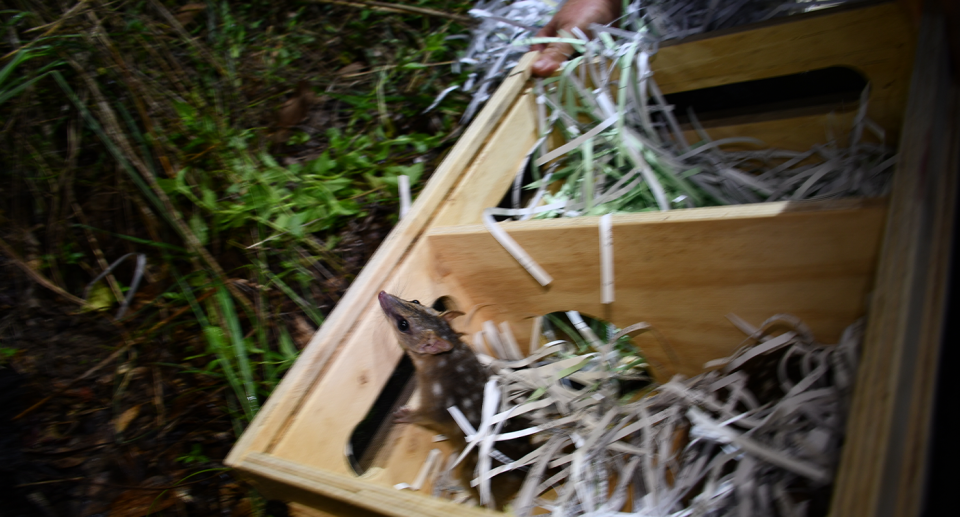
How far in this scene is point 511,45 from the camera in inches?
81.8

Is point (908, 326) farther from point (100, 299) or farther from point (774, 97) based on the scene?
point (100, 299)

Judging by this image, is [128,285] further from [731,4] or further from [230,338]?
[731,4]

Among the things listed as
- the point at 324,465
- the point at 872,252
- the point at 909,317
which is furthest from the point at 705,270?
the point at 324,465

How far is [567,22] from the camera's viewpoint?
1879 millimetres

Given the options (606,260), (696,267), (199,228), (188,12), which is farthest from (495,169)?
(188,12)

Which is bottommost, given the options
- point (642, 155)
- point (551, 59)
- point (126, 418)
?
point (126, 418)

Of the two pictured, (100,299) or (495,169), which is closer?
(495,169)

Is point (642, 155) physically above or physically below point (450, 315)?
above

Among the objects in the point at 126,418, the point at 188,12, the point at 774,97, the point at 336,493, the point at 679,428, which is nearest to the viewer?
the point at 336,493

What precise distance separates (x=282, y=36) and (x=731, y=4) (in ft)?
6.60

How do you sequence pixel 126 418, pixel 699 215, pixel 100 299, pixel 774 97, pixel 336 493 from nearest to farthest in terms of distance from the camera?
pixel 336 493, pixel 699 215, pixel 126 418, pixel 774 97, pixel 100 299

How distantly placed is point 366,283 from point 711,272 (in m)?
0.77

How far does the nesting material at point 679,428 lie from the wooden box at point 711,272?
0.09 m

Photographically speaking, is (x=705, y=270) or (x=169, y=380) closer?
(x=705, y=270)
